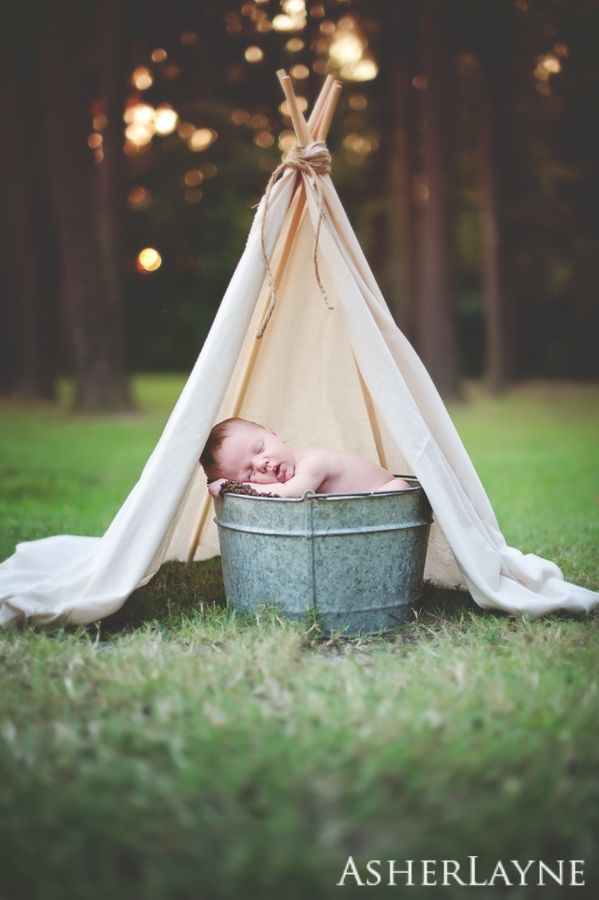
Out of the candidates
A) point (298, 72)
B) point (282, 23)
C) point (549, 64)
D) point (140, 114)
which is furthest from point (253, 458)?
point (549, 64)

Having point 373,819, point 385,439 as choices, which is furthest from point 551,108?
point 373,819

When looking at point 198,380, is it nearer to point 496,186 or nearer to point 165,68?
point 165,68

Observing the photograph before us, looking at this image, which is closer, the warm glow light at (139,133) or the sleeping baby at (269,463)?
the sleeping baby at (269,463)

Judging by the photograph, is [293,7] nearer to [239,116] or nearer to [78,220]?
[78,220]

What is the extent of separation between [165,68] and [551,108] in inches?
348

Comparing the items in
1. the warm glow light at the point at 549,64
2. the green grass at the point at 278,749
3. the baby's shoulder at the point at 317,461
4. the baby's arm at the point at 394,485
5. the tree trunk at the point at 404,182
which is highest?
the warm glow light at the point at 549,64

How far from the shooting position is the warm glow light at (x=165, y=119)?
1744 cm

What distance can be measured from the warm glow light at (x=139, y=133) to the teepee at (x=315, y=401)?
47.1ft

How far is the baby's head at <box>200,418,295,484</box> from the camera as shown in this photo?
155 inches

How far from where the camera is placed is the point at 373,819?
2.11m

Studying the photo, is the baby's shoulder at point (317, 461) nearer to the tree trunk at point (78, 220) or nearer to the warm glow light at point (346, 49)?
the tree trunk at point (78, 220)

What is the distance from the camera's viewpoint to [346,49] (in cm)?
1755

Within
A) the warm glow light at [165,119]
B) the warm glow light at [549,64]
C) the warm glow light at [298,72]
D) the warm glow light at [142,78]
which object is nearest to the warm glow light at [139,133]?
the warm glow light at [165,119]

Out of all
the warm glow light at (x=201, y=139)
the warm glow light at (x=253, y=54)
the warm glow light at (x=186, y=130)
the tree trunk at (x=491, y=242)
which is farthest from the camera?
the warm glow light at (x=201, y=139)
